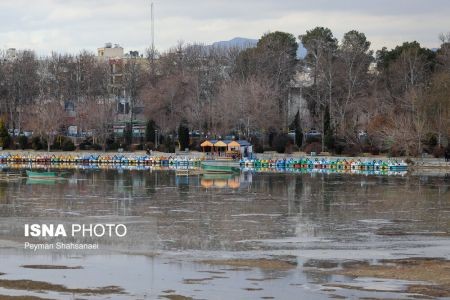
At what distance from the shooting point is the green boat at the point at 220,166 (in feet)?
234

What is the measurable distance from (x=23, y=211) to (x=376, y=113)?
55.3m

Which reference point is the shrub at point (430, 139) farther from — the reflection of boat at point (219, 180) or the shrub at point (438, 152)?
the reflection of boat at point (219, 180)

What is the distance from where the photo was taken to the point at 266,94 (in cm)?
9594

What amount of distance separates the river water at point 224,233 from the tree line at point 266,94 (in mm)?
25852

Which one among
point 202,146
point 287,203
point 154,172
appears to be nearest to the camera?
point 287,203

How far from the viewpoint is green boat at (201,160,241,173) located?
234ft

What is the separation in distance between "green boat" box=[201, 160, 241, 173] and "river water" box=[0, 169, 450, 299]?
36.0 ft

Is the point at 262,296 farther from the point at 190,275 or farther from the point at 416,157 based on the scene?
the point at 416,157

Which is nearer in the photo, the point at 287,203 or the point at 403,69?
the point at 287,203

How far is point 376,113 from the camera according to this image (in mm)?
90312

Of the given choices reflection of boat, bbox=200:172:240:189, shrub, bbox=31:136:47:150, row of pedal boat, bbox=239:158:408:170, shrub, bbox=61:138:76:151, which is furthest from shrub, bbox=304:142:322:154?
shrub, bbox=31:136:47:150

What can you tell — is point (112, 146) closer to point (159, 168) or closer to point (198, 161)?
point (198, 161)

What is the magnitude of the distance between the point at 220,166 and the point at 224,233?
127ft

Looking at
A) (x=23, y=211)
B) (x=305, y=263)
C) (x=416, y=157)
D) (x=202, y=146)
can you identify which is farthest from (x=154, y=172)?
(x=305, y=263)
